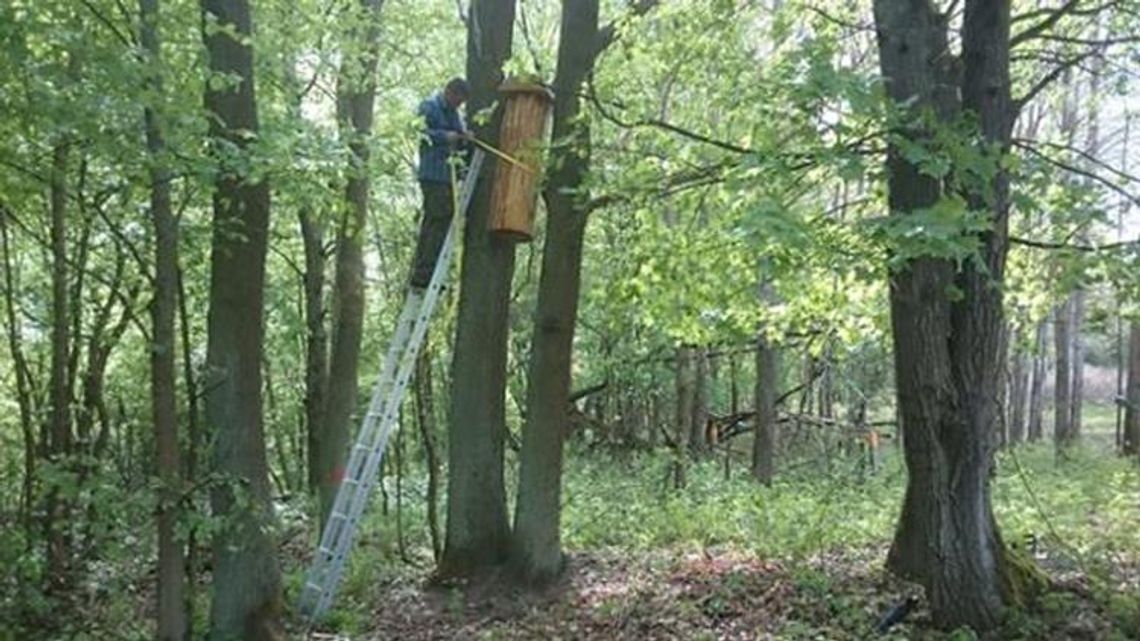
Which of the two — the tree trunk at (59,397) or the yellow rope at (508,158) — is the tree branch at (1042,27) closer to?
the yellow rope at (508,158)

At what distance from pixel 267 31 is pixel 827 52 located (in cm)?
461

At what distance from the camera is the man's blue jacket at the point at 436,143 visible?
7973 millimetres

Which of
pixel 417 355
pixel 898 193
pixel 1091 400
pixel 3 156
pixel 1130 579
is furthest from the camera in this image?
pixel 1091 400

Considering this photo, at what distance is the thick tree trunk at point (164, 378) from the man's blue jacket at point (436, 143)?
322cm

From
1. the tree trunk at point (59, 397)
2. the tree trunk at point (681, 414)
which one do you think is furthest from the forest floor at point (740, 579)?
the tree trunk at point (59, 397)

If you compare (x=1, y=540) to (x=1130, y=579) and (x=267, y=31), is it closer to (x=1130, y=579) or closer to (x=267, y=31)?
(x=267, y=31)

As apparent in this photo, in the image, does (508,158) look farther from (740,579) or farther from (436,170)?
(740,579)

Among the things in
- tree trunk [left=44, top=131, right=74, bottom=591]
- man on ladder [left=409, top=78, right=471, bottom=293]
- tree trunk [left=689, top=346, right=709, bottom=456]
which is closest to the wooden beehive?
man on ladder [left=409, top=78, right=471, bottom=293]

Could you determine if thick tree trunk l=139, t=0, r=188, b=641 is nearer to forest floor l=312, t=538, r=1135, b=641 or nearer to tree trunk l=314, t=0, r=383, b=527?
forest floor l=312, t=538, r=1135, b=641

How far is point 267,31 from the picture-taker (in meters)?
7.53

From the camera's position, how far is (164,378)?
475 centimetres

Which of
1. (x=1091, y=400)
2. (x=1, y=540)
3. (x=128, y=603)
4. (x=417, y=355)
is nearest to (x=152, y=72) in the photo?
(x=1, y=540)

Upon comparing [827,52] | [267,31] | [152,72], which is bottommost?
[152,72]

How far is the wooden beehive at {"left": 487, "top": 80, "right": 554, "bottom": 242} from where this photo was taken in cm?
766
